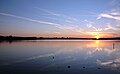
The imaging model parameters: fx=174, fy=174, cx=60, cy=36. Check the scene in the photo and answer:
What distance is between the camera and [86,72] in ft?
48.2

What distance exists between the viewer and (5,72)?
14.1 m

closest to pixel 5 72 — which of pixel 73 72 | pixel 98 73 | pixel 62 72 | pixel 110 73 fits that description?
pixel 62 72

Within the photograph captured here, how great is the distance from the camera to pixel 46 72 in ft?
47.4

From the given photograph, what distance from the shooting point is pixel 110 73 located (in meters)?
14.5

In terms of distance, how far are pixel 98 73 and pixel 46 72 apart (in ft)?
14.1

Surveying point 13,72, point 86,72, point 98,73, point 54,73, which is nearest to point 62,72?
point 54,73

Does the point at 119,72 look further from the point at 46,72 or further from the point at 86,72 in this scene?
the point at 46,72

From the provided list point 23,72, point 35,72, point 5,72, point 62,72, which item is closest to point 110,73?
point 62,72

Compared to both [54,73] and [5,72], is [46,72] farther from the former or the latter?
[5,72]

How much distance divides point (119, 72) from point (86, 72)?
109 inches

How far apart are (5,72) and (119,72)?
9.43 m

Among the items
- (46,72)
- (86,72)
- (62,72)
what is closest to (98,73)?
(86,72)

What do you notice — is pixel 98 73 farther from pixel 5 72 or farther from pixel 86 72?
pixel 5 72

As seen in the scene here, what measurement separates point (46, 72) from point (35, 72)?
91 centimetres
